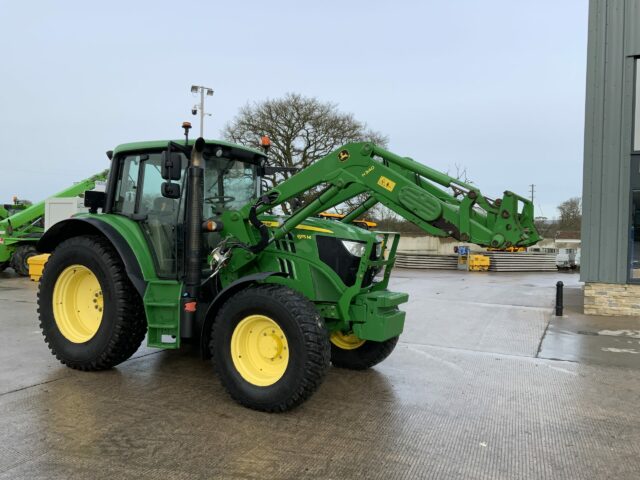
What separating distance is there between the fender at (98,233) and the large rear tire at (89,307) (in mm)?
179

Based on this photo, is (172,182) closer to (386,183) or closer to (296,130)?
(386,183)

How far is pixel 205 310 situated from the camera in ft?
16.2

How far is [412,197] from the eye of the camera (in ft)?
14.4

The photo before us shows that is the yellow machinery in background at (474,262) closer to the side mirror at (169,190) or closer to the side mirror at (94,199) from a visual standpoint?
the side mirror at (94,199)

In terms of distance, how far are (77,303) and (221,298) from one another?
209 cm

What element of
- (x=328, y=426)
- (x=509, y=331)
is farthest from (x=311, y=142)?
(x=328, y=426)

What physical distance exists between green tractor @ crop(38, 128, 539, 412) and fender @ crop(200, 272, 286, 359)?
2 centimetres

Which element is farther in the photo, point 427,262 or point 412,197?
point 427,262

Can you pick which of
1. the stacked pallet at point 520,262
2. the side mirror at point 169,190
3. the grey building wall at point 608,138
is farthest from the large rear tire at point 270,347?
the stacked pallet at point 520,262

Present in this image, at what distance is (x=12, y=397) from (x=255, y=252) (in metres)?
2.51

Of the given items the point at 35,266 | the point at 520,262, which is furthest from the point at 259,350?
the point at 520,262

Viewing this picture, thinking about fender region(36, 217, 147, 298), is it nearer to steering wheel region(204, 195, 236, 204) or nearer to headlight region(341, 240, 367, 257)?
steering wheel region(204, 195, 236, 204)

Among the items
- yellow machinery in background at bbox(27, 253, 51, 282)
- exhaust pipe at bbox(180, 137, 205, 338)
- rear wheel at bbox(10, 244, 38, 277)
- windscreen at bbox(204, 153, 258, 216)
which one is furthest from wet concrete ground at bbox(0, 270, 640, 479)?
rear wheel at bbox(10, 244, 38, 277)

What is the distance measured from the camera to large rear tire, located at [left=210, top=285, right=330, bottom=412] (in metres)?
4.15
